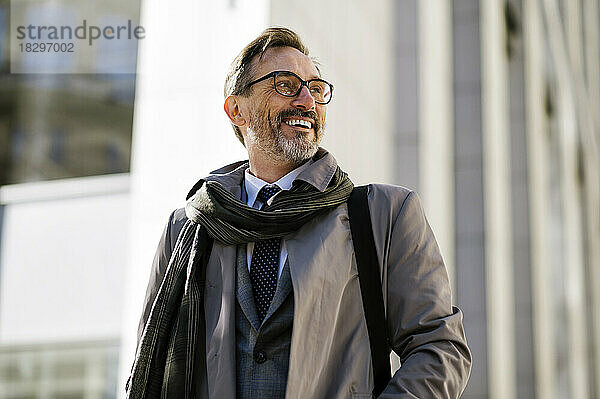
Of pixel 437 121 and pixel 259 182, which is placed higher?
pixel 437 121

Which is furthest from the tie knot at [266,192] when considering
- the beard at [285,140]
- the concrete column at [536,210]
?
the concrete column at [536,210]

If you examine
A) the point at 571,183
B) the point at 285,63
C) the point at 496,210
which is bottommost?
the point at 496,210

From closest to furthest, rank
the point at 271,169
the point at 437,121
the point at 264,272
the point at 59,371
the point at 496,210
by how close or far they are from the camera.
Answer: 1. the point at 264,272
2. the point at 271,169
3. the point at 59,371
4. the point at 437,121
5. the point at 496,210

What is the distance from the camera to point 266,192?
3316 mm

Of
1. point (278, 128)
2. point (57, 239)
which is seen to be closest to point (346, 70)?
point (57, 239)

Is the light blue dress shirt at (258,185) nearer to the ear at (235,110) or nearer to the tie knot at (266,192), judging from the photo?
the tie knot at (266,192)

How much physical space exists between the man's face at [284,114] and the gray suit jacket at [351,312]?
116 millimetres

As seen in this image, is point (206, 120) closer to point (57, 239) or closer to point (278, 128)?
point (57, 239)

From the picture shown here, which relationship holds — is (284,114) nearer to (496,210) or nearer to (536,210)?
(496,210)

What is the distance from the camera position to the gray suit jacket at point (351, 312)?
288 cm

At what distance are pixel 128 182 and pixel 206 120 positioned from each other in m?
0.63

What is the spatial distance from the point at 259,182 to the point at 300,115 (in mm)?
298

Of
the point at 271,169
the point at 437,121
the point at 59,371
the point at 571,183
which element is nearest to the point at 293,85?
the point at 271,169

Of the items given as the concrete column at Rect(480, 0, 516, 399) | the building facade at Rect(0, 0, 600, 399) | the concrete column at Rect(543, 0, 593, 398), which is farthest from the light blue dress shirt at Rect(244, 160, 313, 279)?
the concrete column at Rect(543, 0, 593, 398)
